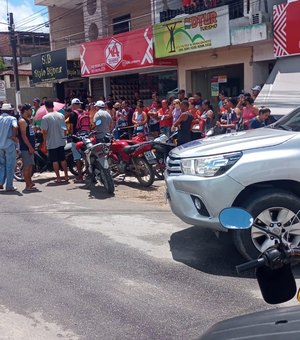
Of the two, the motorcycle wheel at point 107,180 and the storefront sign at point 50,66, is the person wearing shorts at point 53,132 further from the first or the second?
the storefront sign at point 50,66

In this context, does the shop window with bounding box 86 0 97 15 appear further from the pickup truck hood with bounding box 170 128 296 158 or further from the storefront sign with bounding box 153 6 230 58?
the pickup truck hood with bounding box 170 128 296 158

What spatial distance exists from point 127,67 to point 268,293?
15.6 meters

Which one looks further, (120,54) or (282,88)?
(120,54)

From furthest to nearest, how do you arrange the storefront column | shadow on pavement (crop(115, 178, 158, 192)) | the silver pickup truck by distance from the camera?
the storefront column < shadow on pavement (crop(115, 178, 158, 192)) < the silver pickup truck

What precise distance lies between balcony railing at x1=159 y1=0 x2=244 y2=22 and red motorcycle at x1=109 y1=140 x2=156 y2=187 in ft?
22.1

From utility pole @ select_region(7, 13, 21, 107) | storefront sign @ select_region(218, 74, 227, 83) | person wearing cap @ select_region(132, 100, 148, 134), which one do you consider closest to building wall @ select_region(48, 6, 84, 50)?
utility pole @ select_region(7, 13, 21, 107)

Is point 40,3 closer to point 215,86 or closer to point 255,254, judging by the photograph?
point 215,86

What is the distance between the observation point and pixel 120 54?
17562 millimetres

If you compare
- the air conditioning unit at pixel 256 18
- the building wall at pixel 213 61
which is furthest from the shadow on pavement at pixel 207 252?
the building wall at pixel 213 61

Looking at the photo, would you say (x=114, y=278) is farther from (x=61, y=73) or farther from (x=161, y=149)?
(x=61, y=73)

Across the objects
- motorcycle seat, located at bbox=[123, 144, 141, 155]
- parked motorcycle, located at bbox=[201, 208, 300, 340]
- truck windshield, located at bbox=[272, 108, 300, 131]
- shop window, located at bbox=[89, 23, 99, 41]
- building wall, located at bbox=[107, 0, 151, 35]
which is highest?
building wall, located at bbox=[107, 0, 151, 35]

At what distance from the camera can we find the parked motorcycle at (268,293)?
190cm

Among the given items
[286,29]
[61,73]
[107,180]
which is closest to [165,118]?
[286,29]

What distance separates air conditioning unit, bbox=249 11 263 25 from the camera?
12.9m
